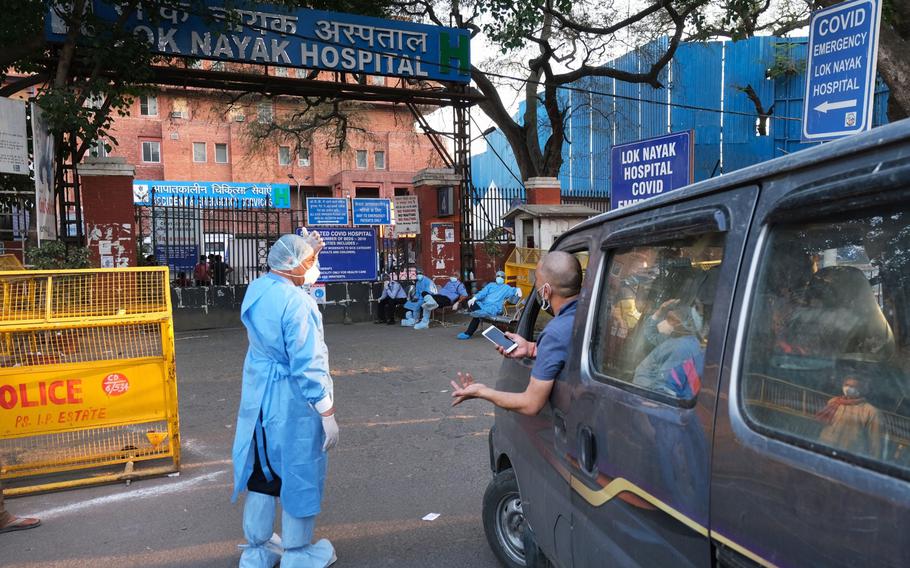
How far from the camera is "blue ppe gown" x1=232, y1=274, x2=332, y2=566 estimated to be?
328 centimetres

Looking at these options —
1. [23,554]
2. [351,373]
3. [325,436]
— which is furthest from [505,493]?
[351,373]

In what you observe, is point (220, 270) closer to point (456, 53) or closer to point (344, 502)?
point (456, 53)

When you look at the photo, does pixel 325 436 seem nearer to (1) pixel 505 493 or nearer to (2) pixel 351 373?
(1) pixel 505 493

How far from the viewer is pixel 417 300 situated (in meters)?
14.2

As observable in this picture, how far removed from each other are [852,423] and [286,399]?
8.63 ft

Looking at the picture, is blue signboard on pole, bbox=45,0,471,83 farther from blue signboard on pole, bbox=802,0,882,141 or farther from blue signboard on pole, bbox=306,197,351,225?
blue signboard on pole, bbox=802,0,882,141

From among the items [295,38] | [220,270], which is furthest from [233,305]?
[295,38]

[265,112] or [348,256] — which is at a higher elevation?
[265,112]

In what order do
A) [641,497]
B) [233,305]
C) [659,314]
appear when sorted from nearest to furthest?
[641,497], [659,314], [233,305]

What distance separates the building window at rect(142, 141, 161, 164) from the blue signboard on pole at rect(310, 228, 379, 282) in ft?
86.8

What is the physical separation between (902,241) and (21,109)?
11.8 meters

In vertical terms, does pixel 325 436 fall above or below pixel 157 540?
above

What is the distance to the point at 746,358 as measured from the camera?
1576mm

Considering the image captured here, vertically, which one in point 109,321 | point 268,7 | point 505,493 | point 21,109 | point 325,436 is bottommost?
point 505,493
